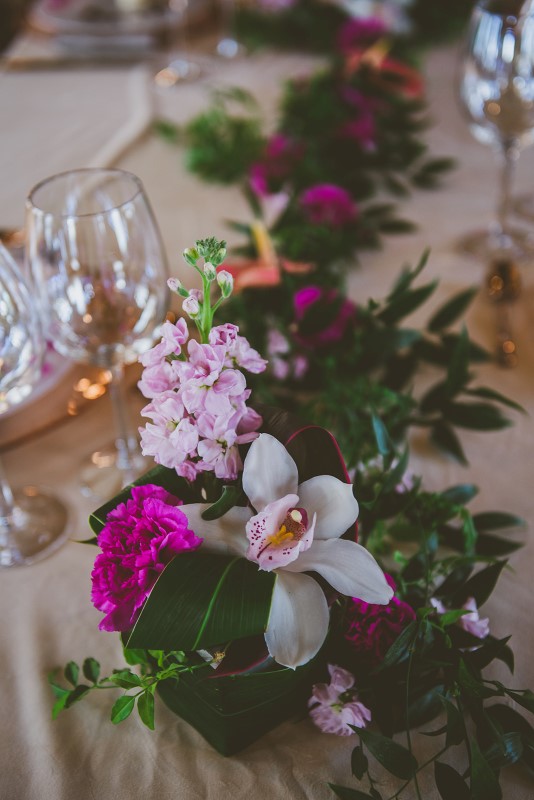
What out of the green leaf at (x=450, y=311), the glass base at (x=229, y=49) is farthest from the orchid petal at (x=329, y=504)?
the glass base at (x=229, y=49)

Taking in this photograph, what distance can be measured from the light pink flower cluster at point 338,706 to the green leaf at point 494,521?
0.20 metres

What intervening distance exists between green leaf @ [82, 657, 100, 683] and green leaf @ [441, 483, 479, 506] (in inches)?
11.7

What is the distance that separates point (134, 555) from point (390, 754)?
7.3 inches

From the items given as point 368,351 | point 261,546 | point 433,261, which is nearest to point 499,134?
point 433,261

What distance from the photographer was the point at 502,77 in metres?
0.93

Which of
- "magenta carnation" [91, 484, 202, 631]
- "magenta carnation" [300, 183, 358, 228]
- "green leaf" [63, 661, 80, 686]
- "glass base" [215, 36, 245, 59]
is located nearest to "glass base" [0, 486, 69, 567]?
"green leaf" [63, 661, 80, 686]

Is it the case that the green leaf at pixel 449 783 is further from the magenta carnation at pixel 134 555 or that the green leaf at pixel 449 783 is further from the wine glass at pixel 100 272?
the wine glass at pixel 100 272

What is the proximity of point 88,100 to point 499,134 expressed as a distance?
78cm

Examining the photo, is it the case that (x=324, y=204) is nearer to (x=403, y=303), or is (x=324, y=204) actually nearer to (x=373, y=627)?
(x=403, y=303)

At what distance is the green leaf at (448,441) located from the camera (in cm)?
73

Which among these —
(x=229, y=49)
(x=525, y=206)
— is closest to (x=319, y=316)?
(x=525, y=206)

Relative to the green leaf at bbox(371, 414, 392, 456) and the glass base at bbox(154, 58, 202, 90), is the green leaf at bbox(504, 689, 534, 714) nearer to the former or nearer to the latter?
the green leaf at bbox(371, 414, 392, 456)

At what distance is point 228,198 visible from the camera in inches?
46.2

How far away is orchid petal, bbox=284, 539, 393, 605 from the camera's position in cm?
43
